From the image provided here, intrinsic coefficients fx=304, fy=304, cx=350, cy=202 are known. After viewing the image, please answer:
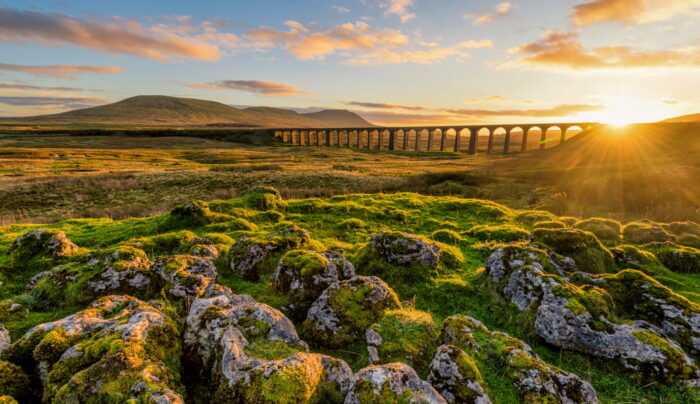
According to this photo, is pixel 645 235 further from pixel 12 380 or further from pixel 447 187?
pixel 447 187

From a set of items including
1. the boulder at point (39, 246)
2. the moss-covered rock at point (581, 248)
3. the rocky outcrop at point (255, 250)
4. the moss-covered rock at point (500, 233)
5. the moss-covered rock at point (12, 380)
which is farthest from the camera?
the moss-covered rock at point (500, 233)

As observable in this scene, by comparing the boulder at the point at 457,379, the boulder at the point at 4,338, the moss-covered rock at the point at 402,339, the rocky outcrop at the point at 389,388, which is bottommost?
the moss-covered rock at the point at 402,339

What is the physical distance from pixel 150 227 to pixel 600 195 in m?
34.9

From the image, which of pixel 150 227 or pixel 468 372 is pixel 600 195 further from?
pixel 150 227

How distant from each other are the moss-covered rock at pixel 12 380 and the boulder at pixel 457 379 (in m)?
6.98

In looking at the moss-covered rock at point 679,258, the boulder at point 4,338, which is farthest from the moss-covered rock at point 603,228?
the boulder at point 4,338

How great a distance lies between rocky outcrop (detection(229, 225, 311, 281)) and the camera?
35.9 ft

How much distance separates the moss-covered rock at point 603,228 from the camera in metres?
15.5

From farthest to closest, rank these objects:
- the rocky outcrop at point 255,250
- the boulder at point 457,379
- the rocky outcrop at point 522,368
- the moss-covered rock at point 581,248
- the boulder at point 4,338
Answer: the moss-covered rock at point 581,248 → the rocky outcrop at point 255,250 → the boulder at point 4,338 → the rocky outcrop at point 522,368 → the boulder at point 457,379

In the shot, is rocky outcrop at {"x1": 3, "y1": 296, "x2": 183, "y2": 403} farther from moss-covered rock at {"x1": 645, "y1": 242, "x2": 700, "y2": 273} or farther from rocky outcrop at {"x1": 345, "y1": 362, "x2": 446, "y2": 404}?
moss-covered rock at {"x1": 645, "y1": 242, "x2": 700, "y2": 273}

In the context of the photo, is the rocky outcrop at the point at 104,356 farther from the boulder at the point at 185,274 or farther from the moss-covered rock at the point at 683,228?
the moss-covered rock at the point at 683,228

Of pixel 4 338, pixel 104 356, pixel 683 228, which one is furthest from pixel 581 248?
pixel 4 338

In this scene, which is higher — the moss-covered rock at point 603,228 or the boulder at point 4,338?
the moss-covered rock at point 603,228

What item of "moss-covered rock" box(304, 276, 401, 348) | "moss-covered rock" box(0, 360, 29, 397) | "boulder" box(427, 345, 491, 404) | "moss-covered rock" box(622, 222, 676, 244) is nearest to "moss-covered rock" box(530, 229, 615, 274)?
"moss-covered rock" box(622, 222, 676, 244)
